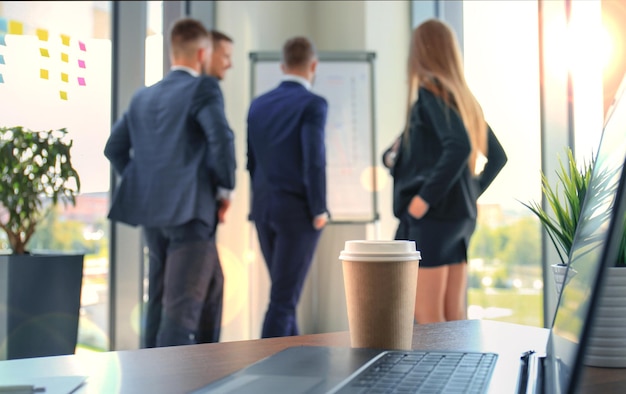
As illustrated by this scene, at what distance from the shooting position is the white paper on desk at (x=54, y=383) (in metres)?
0.56

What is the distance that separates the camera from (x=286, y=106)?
9.66 ft

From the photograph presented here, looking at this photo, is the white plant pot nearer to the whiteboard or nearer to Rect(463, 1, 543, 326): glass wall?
Rect(463, 1, 543, 326): glass wall

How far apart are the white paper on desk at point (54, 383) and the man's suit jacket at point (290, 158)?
2.27 metres

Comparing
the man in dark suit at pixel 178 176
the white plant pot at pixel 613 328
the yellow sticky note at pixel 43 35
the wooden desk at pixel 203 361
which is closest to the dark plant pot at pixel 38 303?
the man in dark suit at pixel 178 176

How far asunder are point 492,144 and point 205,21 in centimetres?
217

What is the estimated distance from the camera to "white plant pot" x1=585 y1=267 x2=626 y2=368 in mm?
669

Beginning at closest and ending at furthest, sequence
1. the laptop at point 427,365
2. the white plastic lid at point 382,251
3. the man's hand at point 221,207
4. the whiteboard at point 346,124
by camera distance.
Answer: the laptop at point 427,365, the white plastic lid at point 382,251, the man's hand at point 221,207, the whiteboard at point 346,124

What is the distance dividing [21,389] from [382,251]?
1.20ft

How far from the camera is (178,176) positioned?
261cm

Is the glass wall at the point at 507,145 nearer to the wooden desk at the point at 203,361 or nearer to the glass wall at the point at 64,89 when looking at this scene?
the wooden desk at the point at 203,361

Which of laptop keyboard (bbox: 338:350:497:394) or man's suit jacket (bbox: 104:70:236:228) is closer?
laptop keyboard (bbox: 338:350:497:394)

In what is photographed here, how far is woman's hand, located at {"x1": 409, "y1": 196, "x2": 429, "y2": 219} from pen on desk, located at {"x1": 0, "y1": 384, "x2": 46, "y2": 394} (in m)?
1.78

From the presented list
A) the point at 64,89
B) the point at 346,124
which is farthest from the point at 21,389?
the point at 346,124

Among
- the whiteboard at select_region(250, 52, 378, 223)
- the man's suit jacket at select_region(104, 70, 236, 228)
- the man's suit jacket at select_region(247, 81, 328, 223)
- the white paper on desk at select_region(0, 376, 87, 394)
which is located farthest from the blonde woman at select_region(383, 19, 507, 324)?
the white paper on desk at select_region(0, 376, 87, 394)
